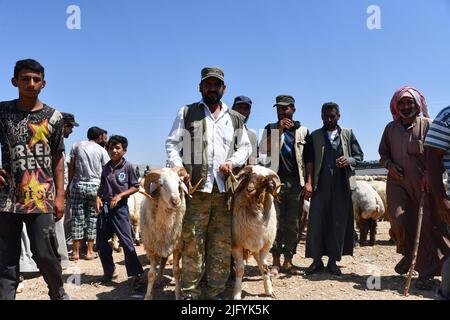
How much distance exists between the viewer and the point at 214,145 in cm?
466

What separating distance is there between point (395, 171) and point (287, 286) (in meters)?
2.33

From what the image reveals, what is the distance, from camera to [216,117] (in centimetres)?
478

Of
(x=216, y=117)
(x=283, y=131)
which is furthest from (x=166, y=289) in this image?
(x=283, y=131)

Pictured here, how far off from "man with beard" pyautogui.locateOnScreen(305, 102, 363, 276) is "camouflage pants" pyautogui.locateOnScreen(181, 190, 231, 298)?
202 centimetres

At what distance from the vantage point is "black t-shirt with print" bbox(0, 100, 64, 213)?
11.6ft

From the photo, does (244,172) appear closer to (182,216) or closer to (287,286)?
(182,216)

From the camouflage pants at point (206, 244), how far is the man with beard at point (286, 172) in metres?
1.58

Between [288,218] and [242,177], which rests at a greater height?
[242,177]

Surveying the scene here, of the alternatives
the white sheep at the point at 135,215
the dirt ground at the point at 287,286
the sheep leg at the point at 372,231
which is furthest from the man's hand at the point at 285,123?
the sheep leg at the point at 372,231

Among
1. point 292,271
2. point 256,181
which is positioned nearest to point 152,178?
point 256,181

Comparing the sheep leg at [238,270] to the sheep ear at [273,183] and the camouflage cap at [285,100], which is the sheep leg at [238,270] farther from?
the camouflage cap at [285,100]

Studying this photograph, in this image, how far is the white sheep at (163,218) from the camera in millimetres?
4520

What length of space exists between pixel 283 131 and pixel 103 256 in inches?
134

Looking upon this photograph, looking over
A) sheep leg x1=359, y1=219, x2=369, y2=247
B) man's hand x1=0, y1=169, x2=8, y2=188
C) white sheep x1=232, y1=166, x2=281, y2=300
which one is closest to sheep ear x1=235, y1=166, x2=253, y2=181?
white sheep x1=232, y1=166, x2=281, y2=300
